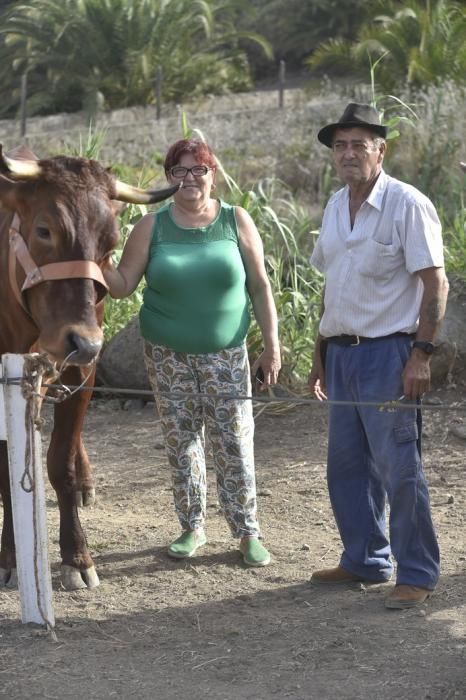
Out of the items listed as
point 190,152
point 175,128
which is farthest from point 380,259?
point 175,128

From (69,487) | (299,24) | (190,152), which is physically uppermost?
(299,24)

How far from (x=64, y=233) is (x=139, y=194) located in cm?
57

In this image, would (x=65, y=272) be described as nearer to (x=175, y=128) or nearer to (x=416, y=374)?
(x=416, y=374)

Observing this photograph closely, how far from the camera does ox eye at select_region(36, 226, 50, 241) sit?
14.9 feet

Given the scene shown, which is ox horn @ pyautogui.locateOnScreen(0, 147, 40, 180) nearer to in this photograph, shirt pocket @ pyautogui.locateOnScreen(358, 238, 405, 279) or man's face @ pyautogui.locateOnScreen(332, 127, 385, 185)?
man's face @ pyautogui.locateOnScreen(332, 127, 385, 185)

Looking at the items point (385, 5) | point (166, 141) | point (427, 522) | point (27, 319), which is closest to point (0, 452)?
point (27, 319)

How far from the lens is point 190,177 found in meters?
5.06

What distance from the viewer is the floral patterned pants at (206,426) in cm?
527

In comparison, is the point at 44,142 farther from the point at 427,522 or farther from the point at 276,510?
the point at 427,522

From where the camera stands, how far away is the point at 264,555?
545 centimetres

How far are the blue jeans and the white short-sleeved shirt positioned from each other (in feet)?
0.35

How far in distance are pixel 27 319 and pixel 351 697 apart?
6.78ft

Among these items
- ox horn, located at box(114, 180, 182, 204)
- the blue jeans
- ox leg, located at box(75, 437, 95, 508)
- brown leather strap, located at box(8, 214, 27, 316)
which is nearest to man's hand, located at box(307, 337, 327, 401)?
the blue jeans

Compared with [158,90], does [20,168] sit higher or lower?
lower
